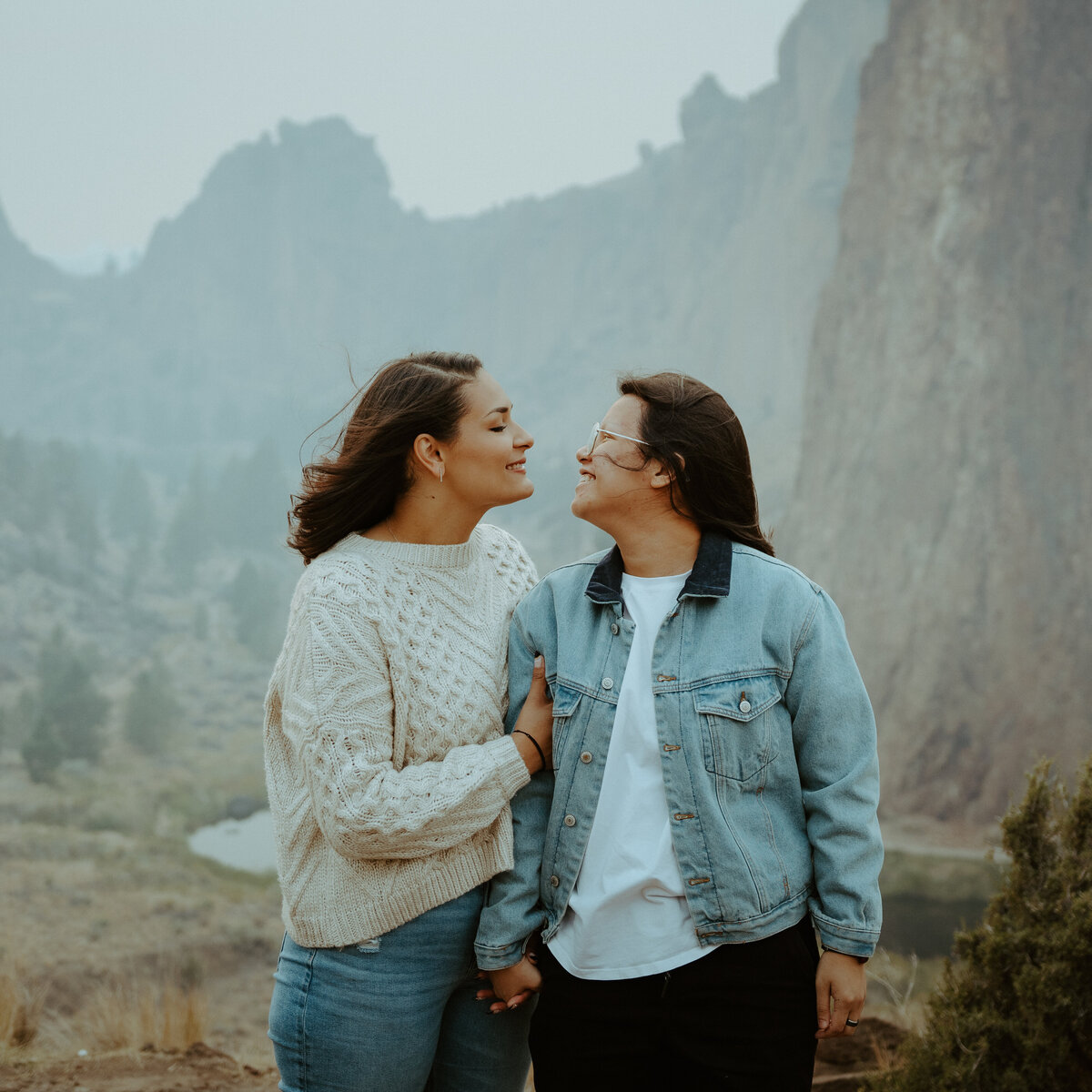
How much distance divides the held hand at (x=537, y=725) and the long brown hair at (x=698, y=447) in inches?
14.7

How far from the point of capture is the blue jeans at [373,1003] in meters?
1.45

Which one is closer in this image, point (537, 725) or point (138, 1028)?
point (537, 725)

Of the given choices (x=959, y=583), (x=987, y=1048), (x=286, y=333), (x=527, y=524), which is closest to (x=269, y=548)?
(x=527, y=524)

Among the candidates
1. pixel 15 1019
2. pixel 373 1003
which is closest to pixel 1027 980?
pixel 373 1003

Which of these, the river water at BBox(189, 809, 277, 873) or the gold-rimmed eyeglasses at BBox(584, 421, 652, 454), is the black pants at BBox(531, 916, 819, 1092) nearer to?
the gold-rimmed eyeglasses at BBox(584, 421, 652, 454)

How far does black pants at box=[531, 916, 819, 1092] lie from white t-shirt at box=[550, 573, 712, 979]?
3 cm

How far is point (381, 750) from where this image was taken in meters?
1.45

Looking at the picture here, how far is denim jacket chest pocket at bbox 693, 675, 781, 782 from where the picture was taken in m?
1.40

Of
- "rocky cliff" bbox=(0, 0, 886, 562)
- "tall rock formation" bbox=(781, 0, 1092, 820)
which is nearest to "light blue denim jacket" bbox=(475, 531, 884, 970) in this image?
"tall rock formation" bbox=(781, 0, 1092, 820)

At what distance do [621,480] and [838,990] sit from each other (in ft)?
2.78

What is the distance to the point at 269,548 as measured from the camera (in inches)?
893

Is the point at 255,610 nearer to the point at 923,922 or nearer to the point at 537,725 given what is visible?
the point at 923,922

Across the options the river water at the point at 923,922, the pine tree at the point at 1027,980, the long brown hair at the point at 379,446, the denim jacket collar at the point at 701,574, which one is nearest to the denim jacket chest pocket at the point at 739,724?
the denim jacket collar at the point at 701,574

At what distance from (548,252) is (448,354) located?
34.1m
